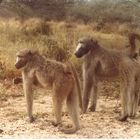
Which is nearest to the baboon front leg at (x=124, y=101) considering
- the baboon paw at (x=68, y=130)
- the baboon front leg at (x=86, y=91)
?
the baboon front leg at (x=86, y=91)

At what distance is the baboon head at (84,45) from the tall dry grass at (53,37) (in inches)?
9.3

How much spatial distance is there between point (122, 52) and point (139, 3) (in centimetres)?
112

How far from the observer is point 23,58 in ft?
18.4

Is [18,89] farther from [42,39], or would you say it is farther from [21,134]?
[21,134]

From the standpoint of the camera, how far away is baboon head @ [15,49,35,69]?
5598mm

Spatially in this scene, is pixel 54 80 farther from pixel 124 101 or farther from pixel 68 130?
pixel 124 101

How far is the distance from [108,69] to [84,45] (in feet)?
0.95

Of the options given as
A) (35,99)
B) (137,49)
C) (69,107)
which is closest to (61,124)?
(69,107)

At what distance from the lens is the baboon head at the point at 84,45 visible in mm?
5938

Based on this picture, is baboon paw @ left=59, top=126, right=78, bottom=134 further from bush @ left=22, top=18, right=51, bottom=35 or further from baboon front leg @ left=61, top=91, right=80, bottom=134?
bush @ left=22, top=18, right=51, bottom=35

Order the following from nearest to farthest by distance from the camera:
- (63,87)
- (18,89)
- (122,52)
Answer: (63,87)
(122,52)
(18,89)

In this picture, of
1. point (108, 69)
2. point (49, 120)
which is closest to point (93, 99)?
point (108, 69)

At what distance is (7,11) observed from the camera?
700 cm

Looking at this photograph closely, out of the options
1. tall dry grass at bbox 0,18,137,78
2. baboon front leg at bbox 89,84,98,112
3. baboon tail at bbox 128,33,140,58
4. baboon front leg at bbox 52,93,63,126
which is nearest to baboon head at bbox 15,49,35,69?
baboon front leg at bbox 52,93,63,126
